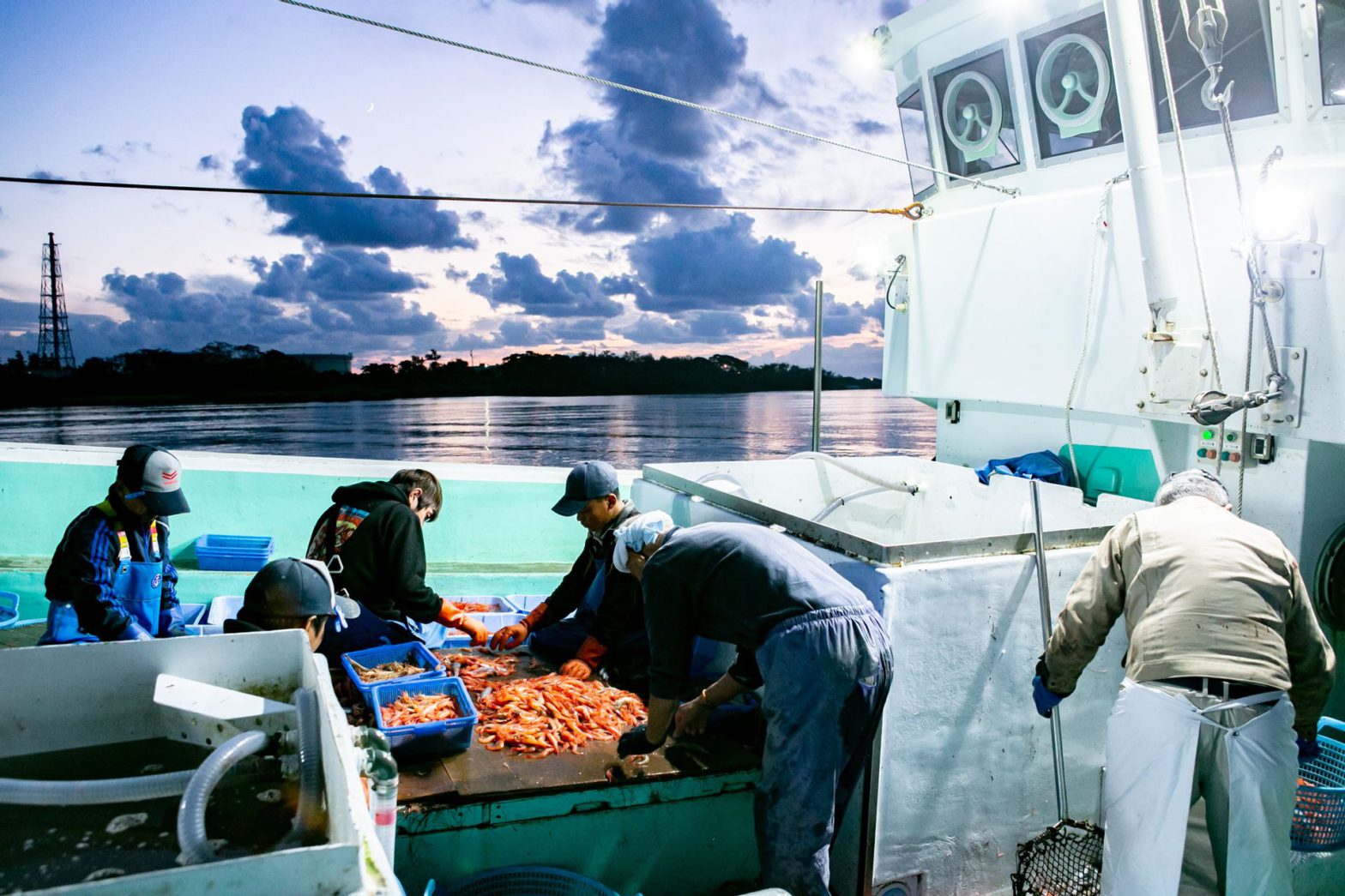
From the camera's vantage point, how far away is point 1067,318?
6.17 m

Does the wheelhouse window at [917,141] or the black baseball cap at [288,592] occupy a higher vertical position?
the wheelhouse window at [917,141]

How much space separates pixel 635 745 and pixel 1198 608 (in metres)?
2.07

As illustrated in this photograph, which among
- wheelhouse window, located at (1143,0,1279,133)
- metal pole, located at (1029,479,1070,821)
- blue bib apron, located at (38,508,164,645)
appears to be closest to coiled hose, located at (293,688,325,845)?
blue bib apron, located at (38,508,164,645)

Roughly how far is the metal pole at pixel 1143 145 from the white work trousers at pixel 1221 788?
253cm

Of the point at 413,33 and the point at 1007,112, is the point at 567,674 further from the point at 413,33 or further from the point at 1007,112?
the point at 1007,112

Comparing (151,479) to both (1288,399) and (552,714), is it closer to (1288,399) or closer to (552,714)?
(552,714)

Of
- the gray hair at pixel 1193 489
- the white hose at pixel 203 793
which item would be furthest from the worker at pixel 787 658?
the white hose at pixel 203 793

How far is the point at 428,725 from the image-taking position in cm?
310

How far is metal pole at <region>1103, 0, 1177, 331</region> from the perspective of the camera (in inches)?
183

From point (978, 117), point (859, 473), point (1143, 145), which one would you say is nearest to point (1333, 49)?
point (1143, 145)

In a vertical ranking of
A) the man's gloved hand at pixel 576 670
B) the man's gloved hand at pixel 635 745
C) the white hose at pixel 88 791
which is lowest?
the man's gloved hand at pixel 635 745

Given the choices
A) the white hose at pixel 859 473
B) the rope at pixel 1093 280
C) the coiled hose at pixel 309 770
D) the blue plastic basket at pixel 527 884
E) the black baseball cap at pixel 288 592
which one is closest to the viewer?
the coiled hose at pixel 309 770

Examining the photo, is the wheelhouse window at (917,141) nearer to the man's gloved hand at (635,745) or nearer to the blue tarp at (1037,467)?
the blue tarp at (1037,467)

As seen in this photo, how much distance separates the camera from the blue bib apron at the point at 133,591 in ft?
12.3
